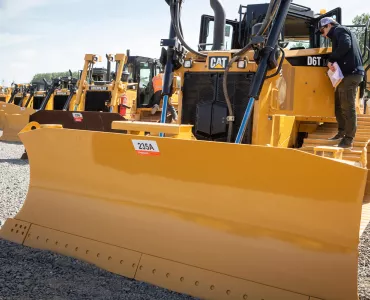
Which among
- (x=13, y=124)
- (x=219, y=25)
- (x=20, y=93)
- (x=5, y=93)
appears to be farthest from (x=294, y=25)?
(x=5, y=93)

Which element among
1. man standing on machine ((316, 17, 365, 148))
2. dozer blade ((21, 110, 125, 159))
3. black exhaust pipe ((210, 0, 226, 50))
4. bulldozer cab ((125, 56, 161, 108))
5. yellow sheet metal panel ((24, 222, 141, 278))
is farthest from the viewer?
bulldozer cab ((125, 56, 161, 108))

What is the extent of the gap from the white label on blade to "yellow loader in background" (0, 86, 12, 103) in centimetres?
2317

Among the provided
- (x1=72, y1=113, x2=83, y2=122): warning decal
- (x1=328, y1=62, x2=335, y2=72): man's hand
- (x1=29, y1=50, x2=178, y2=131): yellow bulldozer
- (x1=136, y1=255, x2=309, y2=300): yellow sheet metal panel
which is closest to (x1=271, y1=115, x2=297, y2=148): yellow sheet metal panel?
(x1=328, y1=62, x2=335, y2=72): man's hand

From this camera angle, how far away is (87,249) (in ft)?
11.9

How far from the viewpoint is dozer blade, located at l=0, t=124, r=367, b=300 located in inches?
111

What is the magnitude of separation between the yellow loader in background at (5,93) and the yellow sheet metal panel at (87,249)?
2257 centimetres

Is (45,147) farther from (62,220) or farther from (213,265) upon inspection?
(213,265)

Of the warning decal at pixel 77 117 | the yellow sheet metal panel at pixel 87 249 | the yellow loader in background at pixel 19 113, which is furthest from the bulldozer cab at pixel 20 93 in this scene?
the yellow sheet metal panel at pixel 87 249

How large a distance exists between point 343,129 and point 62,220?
3269mm

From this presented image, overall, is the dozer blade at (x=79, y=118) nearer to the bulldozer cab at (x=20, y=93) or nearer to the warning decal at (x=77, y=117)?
the warning decal at (x=77, y=117)

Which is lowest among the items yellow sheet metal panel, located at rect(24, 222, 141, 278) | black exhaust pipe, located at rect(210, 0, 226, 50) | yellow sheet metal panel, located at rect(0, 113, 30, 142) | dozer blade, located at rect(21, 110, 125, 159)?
yellow sheet metal panel, located at rect(0, 113, 30, 142)

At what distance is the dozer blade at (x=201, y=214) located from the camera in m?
2.82

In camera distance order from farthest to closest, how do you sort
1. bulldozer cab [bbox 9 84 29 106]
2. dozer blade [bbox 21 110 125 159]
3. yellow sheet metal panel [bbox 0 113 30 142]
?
bulldozer cab [bbox 9 84 29 106] < yellow sheet metal panel [bbox 0 113 30 142] < dozer blade [bbox 21 110 125 159]

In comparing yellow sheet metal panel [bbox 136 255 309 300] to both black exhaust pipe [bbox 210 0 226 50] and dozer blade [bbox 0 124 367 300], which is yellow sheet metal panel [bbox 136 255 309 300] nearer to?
dozer blade [bbox 0 124 367 300]
